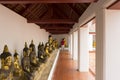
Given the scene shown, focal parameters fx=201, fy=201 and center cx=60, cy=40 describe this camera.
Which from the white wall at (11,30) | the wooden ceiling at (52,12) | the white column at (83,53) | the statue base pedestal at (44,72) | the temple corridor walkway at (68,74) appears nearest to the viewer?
the white wall at (11,30)

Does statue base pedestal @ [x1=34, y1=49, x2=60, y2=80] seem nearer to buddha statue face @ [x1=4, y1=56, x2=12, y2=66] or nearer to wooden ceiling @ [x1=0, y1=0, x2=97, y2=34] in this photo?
buddha statue face @ [x1=4, y1=56, x2=12, y2=66]

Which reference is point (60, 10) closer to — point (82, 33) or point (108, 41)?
point (82, 33)

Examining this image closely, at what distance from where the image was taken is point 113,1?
3162 mm

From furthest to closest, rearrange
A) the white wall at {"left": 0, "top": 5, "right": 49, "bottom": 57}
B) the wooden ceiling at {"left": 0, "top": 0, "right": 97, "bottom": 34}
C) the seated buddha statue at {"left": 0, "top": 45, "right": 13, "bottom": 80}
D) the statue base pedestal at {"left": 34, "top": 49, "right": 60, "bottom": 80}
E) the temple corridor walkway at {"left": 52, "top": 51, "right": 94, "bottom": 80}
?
the wooden ceiling at {"left": 0, "top": 0, "right": 97, "bottom": 34}
the temple corridor walkway at {"left": 52, "top": 51, "right": 94, "bottom": 80}
the statue base pedestal at {"left": 34, "top": 49, "right": 60, "bottom": 80}
the white wall at {"left": 0, "top": 5, "right": 49, "bottom": 57}
the seated buddha statue at {"left": 0, "top": 45, "right": 13, "bottom": 80}

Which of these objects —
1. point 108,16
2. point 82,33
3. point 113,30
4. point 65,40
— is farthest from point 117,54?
point 65,40

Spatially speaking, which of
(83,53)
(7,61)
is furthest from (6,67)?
(83,53)

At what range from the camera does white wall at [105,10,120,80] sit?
367 cm

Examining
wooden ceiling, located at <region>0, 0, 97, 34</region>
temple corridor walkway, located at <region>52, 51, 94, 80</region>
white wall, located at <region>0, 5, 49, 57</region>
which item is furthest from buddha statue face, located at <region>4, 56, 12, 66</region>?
temple corridor walkway, located at <region>52, 51, 94, 80</region>

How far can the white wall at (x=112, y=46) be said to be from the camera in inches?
144

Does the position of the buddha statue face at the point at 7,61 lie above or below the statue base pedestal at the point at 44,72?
above

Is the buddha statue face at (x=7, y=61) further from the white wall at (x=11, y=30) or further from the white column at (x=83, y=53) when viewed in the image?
the white column at (x=83, y=53)

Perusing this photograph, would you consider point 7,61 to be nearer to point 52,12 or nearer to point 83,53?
point 83,53

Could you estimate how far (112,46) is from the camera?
3.69m

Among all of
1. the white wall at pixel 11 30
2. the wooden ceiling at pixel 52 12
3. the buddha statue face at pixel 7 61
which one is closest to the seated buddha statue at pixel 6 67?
the buddha statue face at pixel 7 61
